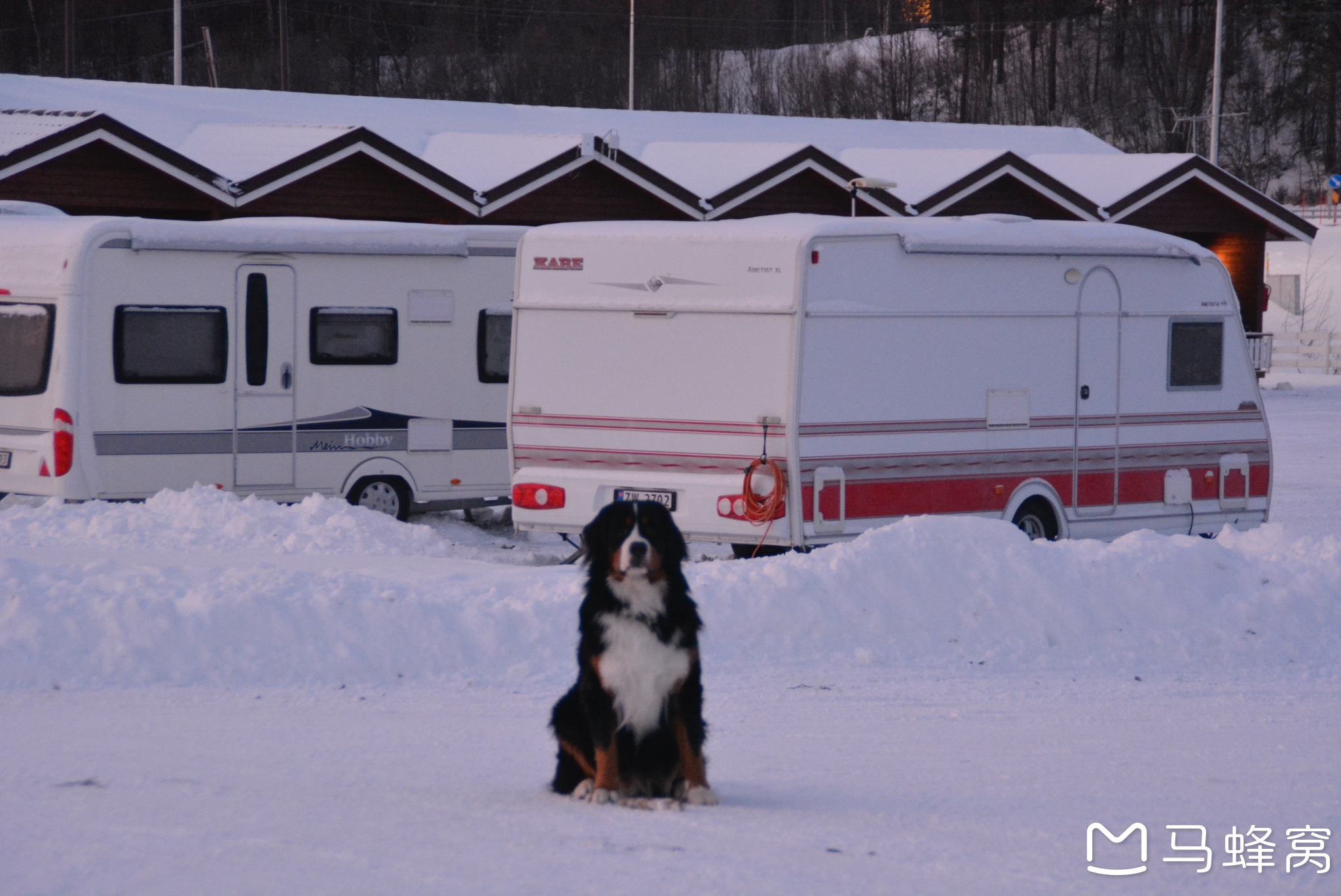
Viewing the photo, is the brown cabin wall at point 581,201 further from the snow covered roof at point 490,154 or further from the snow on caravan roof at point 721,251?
the snow on caravan roof at point 721,251

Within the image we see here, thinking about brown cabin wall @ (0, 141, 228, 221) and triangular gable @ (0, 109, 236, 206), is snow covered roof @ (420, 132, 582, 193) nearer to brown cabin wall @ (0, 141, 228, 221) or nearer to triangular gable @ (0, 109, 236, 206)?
triangular gable @ (0, 109, 236, 206)

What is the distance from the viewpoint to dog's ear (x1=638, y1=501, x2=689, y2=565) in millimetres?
6012

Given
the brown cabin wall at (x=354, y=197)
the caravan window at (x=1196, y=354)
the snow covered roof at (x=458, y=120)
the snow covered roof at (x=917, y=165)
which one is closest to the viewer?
the caravan window at (x=1196, y=354)

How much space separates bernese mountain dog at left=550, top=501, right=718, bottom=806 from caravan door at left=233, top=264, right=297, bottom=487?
8167 mm

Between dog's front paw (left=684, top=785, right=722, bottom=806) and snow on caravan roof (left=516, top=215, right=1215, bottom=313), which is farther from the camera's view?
snow on caravan roof (left=516, top=215, right=1215, bottom=313)

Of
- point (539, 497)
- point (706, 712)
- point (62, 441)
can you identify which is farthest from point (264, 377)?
point (706, 712)

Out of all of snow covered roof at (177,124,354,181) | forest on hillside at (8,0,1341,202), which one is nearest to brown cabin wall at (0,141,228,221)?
snow covered roof at (177,124,354,181)

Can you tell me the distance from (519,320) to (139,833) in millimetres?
6782

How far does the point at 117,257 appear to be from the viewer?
42.9 feet

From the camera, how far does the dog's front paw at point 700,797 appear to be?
5938mm

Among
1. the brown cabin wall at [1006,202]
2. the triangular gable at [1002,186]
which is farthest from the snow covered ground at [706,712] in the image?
the brown cabin wall at [1006,202]

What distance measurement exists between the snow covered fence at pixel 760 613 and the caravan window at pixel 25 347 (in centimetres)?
282

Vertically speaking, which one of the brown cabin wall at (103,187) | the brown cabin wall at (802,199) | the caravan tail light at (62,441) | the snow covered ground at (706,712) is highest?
the brown cabin wall at (802,199)

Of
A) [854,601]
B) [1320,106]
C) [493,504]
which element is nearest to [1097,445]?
[854,601]
